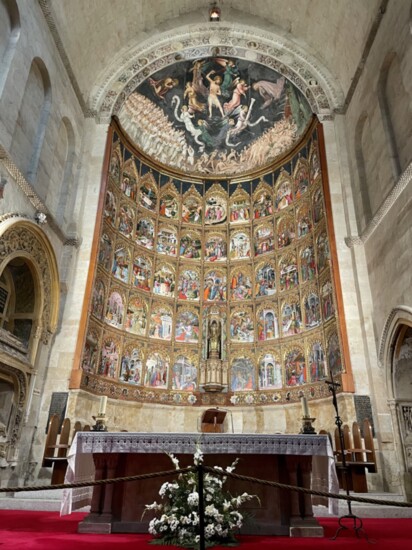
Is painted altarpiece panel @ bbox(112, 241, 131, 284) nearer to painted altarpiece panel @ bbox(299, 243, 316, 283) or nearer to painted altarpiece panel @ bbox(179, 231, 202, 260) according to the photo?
painted altarpiece panel @ bbox(179, 231, 202, 260)

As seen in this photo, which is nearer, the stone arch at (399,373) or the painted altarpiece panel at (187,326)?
the stone arch at (399,373)

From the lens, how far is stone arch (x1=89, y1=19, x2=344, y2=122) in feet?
52.9

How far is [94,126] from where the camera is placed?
15.8 meters

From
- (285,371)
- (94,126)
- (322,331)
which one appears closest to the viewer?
(322,331)

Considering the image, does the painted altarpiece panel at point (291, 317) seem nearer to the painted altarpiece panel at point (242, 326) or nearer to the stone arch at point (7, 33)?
the painted altarpiece panel at point (242, 326)

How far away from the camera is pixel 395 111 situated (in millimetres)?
11781

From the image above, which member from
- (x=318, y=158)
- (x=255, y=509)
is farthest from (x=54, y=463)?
(x=318, y=158)

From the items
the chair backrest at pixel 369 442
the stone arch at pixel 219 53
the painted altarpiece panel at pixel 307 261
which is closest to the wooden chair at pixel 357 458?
the chair backrest at pixel 369 442

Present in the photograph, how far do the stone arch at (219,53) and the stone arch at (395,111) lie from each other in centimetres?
324

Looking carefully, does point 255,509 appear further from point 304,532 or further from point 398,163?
point 398,163

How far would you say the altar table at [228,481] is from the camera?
207 inches

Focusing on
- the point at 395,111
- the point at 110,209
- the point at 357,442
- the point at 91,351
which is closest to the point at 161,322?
the point at 91,351

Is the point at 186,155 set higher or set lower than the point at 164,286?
higher

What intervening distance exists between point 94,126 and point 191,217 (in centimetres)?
544
